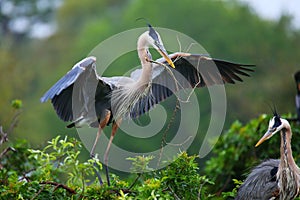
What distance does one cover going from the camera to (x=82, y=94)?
245 inches

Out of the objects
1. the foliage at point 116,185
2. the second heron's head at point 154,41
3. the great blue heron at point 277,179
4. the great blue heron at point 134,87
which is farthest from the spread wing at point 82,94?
the great blue heron at point 277,179

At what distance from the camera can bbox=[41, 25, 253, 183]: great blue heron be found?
20.2 feet

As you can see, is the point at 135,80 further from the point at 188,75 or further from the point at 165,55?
the point at 165,55

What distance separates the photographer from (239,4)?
41000 mm

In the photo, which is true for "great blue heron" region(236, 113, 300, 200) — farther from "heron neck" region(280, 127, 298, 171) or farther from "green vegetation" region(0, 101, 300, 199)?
"green vegetation" region(0, 101, 300, 199)

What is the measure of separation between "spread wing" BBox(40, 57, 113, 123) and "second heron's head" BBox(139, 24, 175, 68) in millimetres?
510

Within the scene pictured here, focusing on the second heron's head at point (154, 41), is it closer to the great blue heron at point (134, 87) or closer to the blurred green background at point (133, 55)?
the great blue heron at point (134, 87)

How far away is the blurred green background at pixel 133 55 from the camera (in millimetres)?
27087

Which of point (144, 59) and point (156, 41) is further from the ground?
point (156, 41)

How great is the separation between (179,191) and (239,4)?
37.1 m

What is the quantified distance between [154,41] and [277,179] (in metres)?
1.58

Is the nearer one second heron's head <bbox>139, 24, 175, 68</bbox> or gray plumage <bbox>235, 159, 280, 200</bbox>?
gray plumage <bbox>235, 159, 280, 200</bbox>

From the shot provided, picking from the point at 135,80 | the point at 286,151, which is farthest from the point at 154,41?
the point at 286,151

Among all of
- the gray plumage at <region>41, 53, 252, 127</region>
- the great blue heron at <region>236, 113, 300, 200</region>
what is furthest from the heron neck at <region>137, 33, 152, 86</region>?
the great blue heron at <region>236, 113, 300, 200</region>
